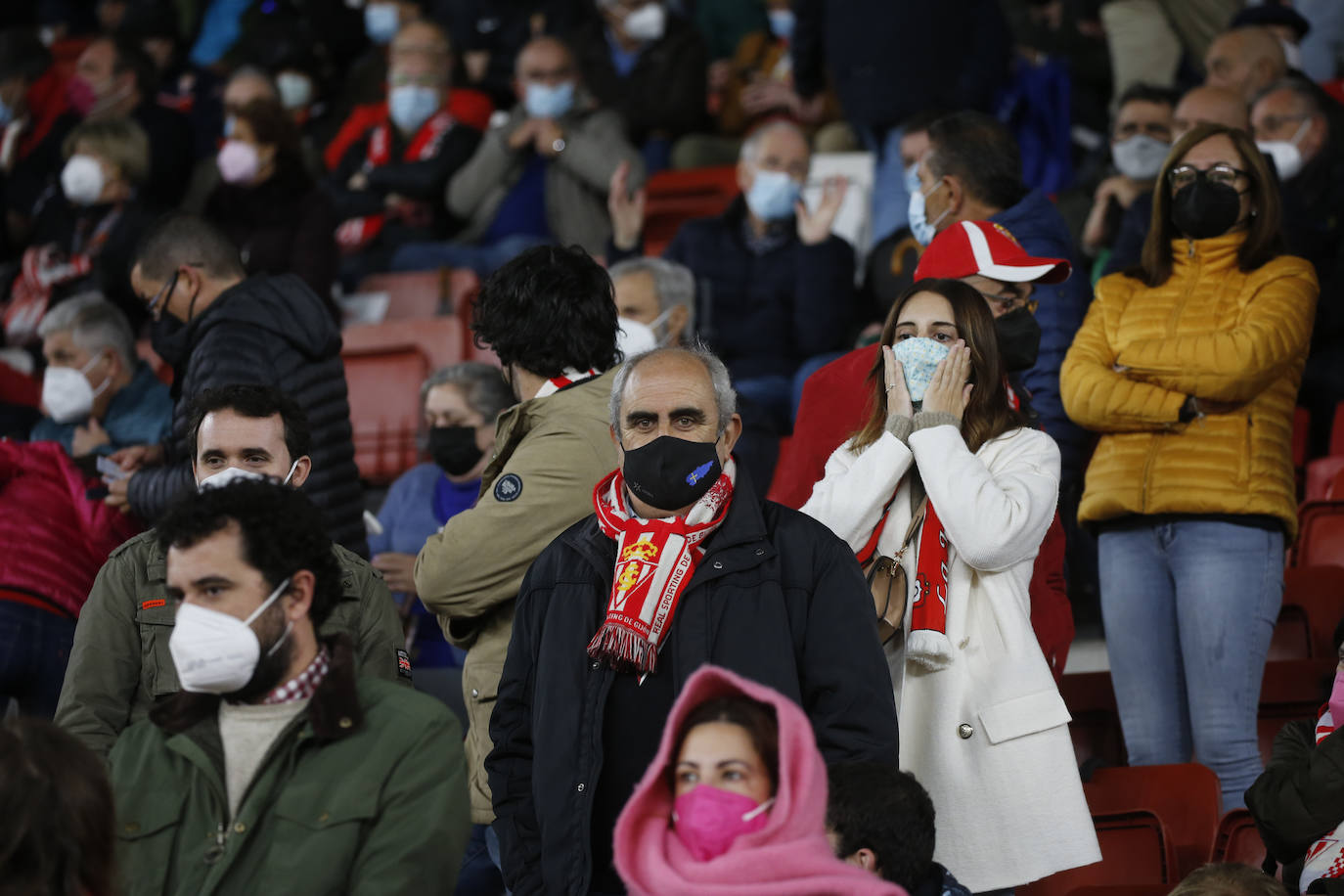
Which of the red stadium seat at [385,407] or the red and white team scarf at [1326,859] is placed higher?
the red stadium seat at [385,407]

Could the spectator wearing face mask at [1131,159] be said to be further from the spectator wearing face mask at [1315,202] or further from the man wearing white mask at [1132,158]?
the spectator wearing face mask at [1315,202]

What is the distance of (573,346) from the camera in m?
4.40

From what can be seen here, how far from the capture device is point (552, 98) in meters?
8.88

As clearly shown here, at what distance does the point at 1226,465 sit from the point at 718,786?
243 cm

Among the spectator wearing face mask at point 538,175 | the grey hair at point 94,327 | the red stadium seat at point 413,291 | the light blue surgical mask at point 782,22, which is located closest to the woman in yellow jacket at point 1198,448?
the grey hair at point 94,327

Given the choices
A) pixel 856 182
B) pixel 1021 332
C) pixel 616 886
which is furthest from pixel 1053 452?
pixel 856 182

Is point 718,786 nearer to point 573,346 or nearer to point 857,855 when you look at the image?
point 857,855

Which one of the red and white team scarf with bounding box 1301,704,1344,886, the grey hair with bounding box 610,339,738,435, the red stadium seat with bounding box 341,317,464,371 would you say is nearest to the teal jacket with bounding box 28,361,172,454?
the red stadium seat with bounding box 341,317,464,371

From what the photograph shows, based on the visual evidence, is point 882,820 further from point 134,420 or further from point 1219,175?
point 134,420

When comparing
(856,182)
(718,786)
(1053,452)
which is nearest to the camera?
(718,786)

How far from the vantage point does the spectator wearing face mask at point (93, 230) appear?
837 centimetres

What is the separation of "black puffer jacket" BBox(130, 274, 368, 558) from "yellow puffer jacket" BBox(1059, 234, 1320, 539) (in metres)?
1.98

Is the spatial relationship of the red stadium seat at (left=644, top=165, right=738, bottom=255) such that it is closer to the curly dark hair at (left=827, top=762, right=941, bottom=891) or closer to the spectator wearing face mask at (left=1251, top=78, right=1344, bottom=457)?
the spectator wearing face mask at (left=1251, top=78, right=1344, bottom=457)

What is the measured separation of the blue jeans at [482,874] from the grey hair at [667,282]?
2.35 metres
